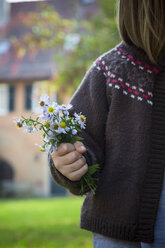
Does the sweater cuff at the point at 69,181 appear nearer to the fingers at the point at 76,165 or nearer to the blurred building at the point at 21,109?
the fingers at the point at 76,165

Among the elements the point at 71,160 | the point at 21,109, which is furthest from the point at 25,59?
the point at 71,160

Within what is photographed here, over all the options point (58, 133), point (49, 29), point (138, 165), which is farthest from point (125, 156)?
point (49, 29)

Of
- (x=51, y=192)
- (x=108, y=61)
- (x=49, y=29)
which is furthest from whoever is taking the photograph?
(x=51, y=192)

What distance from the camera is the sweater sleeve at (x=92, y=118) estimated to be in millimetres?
1771

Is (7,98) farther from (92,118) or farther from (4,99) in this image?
(92,118)

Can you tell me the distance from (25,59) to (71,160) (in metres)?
22.4

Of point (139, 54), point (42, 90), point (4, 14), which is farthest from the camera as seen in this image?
point (4, 14)

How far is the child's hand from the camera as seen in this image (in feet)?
5.36

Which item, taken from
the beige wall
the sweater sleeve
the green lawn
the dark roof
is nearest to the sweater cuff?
the sweater sleeve

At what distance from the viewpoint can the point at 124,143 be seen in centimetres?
178

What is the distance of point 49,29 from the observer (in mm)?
8477

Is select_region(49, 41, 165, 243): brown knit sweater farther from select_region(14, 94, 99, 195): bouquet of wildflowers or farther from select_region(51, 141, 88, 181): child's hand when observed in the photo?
select_region(14, 94, 99, 195): bouquet of wildflowers

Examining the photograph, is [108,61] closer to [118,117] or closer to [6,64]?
[118,117]

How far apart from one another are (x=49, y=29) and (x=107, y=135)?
6960mm
